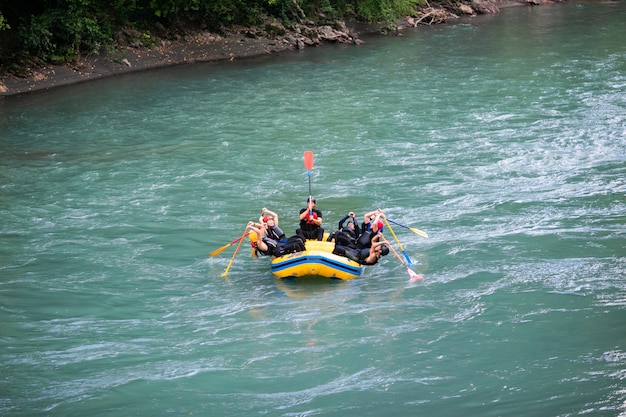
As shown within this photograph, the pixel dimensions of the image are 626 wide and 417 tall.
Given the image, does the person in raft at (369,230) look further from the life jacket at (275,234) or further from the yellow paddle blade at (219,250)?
the yellow paddle blade at (219,250)

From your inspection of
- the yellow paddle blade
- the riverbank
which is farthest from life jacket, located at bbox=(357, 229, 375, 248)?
the riverbank

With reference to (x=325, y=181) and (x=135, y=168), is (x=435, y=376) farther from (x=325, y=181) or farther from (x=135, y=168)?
(x=135, y=168)

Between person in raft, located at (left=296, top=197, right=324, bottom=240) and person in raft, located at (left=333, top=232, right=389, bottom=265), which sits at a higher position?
person in raft, located at (left=296, top=197, right=324, bottom=240)

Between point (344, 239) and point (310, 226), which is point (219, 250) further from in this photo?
point (344, 239)

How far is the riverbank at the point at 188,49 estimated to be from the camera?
82.1 ft

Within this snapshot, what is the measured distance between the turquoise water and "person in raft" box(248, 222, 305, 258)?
399 millimetres

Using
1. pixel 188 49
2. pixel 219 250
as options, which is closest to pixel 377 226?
pixel 219 250

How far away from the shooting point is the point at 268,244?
11.8 metres

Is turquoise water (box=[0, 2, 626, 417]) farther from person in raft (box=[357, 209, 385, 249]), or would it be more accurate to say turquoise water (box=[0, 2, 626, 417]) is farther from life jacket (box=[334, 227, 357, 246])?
life jacket (box=[334, 227, 357, 246])

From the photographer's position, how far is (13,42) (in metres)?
25.2

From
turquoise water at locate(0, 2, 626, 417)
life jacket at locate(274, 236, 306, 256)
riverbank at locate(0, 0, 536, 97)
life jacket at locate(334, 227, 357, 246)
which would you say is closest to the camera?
turquoise water at locate(0, 2, 626, 417)

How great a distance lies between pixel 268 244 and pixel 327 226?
5.81ft

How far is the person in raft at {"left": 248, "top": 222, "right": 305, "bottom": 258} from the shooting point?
11336mm

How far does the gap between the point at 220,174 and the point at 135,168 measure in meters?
1.93
